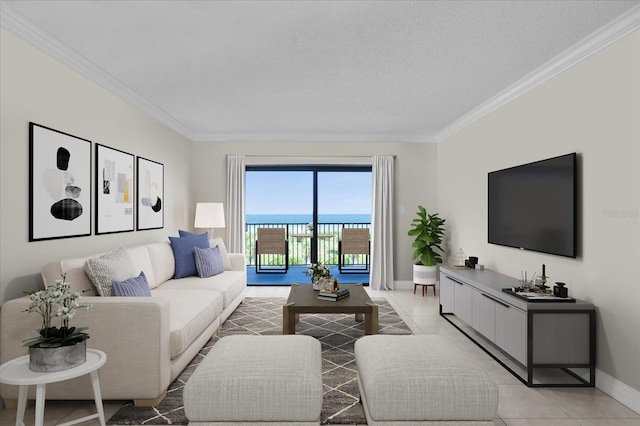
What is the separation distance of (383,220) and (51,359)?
16.7ft

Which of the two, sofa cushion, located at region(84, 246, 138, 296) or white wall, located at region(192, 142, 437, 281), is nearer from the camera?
sofa cushion, located at region(84, 246, 138, 296)

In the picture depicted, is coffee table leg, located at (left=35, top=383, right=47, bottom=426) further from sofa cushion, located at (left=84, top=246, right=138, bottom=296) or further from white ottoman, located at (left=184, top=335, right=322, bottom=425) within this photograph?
sofa cushion, located at (left=84, top=246, right=138, bottom=296)

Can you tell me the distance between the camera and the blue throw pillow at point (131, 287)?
275cm

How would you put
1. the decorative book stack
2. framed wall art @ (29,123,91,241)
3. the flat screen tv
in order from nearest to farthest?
framed wall art @ (29,123,91,241) < the flat screen tv < the decorative book stack

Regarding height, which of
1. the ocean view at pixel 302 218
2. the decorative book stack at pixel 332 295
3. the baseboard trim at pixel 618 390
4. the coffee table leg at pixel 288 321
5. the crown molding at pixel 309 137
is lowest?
the baseboard trim at pixel 618 390

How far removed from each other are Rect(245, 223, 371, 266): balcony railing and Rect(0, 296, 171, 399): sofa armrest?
5553mm

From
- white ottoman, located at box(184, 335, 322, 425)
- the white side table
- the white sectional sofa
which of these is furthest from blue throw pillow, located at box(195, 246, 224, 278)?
white ottoman, located at box(184, 335, 322, 425)

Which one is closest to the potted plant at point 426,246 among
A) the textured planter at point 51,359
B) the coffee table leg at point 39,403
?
the textured planter at point 51,359

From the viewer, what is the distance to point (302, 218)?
8.48 metres

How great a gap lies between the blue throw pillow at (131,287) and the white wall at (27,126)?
25.0 inches

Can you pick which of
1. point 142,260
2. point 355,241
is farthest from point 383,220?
point 142,260

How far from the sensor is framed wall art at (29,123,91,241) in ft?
9.15

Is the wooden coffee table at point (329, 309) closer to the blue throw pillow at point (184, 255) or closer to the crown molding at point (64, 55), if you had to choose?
the blue throw pillow at point (184, 255)

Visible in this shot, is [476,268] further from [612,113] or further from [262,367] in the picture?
[262,367]
